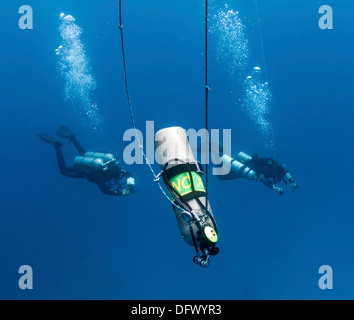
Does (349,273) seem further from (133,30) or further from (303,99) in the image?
(133,30)

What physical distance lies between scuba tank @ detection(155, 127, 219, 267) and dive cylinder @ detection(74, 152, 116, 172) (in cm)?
671

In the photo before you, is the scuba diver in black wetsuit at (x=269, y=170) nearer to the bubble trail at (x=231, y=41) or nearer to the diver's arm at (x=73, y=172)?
the diver's arm at (x=73, y=172)

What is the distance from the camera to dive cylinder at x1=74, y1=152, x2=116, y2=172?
10.3 m

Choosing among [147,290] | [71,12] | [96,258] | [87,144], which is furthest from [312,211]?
[71,12]

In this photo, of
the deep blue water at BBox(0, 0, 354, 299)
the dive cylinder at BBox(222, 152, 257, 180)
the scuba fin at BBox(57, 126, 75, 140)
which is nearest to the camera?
the dive cylinder at BBox(222, 152, 257, 180)

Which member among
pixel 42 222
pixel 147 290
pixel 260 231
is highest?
pixel 42 222

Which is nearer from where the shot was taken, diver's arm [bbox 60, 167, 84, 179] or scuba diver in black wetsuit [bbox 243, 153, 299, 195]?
scuba diver in black wetsuit [bbox 243, 153, 299, 195]

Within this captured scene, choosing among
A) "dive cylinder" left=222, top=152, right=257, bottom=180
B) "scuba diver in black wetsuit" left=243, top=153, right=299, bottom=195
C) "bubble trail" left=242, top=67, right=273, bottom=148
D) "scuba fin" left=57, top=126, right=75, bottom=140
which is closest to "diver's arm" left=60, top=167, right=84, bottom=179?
"scuba fin" left=57, top=126, right=75, bottom=140

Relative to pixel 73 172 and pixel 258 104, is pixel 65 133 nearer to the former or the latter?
pixel 73 172

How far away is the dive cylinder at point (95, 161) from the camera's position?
10.3 meters

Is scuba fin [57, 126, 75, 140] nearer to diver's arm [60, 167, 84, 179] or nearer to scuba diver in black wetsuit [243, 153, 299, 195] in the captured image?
diver's arm [60, 167, 84, 179]

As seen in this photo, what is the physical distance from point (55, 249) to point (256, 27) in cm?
3682

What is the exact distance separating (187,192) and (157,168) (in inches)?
705

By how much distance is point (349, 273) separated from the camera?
85.1 ft
